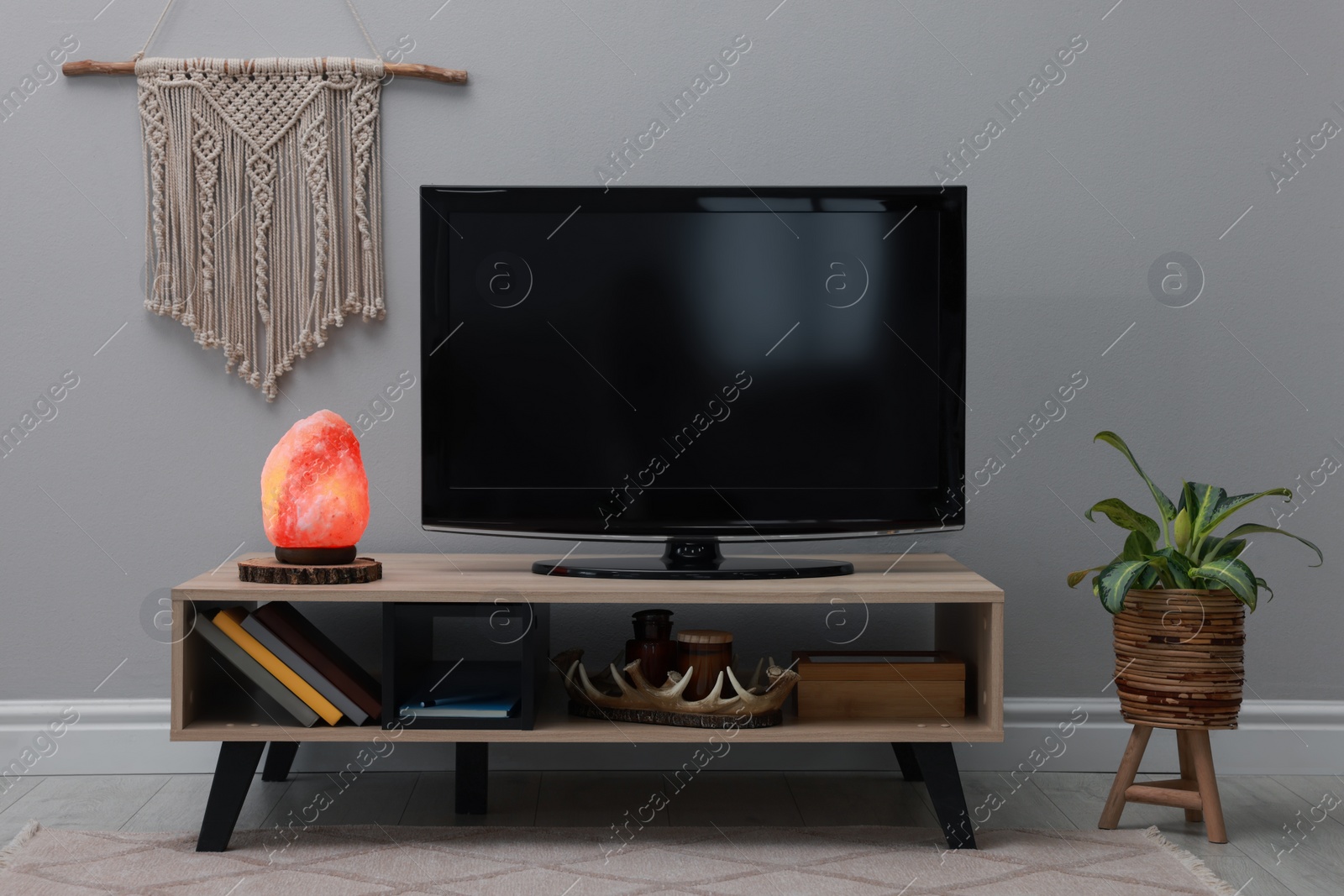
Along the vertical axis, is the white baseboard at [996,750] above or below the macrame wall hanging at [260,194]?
below

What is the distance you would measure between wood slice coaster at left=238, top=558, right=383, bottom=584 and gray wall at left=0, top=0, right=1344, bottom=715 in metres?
0.45

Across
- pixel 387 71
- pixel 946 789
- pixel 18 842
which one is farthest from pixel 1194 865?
pixel 387 71

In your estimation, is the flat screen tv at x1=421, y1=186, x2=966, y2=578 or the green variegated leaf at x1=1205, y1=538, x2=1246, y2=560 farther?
the flat screen tv at x1=421, y1=186, x2=966, y2=578

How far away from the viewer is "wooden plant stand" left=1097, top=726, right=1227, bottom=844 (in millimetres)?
1729

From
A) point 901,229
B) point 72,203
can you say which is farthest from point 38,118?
point 901,229

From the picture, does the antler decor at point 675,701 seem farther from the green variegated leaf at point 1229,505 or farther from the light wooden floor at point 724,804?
the green variegated leaf at point 1229,505

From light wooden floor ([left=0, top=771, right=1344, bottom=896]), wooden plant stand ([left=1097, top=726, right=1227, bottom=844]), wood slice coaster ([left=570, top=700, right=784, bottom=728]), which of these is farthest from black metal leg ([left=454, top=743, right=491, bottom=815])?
wooden plant stand ([left=1097, top=726, right=1227, bottom=844])

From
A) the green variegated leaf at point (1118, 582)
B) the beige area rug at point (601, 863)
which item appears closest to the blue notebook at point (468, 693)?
the beige area rug at point (601, 863)

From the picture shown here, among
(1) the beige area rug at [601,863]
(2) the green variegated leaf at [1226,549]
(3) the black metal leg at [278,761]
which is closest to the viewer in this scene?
(1) the beige area rug at [601,863]

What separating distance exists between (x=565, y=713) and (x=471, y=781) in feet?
0.79

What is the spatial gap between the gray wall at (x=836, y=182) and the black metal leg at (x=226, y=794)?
0.46 meters

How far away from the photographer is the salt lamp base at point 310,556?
170 cm

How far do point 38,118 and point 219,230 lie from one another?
0.42m

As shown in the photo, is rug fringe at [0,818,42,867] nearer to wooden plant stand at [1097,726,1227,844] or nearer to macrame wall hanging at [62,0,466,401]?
macrame wall hanging at [62,0,466,401]
